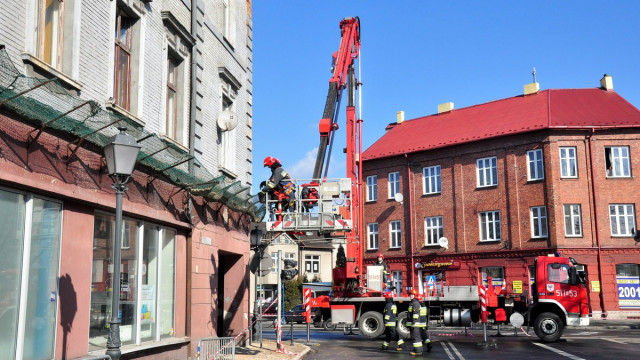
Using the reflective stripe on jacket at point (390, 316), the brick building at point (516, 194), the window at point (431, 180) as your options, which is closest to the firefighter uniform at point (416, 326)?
the reflective stripe on jacket at point (390, 316)

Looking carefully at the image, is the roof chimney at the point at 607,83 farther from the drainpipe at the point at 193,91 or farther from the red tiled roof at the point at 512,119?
the drainpipe at the point at 193,91

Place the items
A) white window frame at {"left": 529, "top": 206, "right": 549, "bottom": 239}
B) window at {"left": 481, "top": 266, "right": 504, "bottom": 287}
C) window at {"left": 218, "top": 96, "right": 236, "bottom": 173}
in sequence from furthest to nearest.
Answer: window at {"left": 481, "top": 266, "right": 504, "bottom": 287}, white window frame at {"left": 529, "top": 206, "right": 549, "bottom": 239}, window at {"left": 218, "top": 96, "right": 236, "bottom": 173}

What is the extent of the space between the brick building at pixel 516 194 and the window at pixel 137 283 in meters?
23.8

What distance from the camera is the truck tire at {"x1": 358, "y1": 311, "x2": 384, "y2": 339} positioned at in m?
22.0

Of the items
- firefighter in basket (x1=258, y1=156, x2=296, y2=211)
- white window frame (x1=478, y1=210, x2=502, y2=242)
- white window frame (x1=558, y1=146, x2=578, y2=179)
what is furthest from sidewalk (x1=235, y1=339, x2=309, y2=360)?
white window frame (x1=558, y1=146, x2=578, y2=179)

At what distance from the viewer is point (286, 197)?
750 inches

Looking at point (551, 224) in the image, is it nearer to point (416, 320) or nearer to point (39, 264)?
point (416, 320)

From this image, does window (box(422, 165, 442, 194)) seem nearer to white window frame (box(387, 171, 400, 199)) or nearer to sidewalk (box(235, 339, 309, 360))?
white window frame (box(387, 171, 400, 199))

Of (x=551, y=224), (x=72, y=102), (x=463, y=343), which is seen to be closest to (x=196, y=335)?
(x=72, y=102)

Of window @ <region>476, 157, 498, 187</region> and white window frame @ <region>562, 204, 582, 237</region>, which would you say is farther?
window @ <region>476, 157, 498, 187</region>

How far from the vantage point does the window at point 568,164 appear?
115 ft

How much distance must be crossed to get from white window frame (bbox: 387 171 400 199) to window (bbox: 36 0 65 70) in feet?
109

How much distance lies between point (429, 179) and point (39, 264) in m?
33.6

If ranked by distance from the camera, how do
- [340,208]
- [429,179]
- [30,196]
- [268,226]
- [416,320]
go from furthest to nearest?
[429,179] → [340,208] → [268,226] → [416,320] → [30,196]
